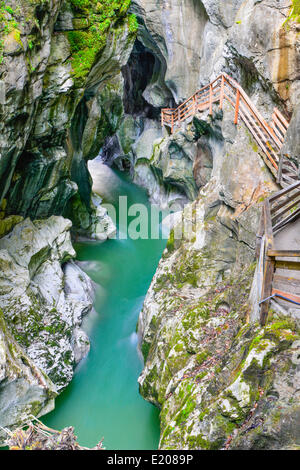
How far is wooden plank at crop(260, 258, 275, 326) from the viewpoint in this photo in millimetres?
4602

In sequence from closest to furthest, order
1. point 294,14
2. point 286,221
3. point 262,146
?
point 286,221 → point 262,146 → point 294,14

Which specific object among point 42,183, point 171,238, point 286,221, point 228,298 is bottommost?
point 228,298

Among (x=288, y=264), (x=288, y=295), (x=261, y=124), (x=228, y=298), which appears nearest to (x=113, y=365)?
(x=228, y=298)

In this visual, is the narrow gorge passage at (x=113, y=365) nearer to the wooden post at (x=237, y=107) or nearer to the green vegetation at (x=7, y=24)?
the wooden post at (x=237, y=107)

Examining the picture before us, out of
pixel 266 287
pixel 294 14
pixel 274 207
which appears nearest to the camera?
pixel 266 287

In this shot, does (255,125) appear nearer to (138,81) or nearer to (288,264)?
(288,264)

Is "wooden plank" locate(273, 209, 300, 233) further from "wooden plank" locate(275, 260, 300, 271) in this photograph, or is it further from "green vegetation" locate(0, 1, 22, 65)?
"green vegetation" locate(0, 1, 22, 65)

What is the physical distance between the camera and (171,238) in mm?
13242

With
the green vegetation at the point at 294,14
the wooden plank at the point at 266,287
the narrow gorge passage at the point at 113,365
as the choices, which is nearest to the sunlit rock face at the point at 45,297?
the narrow gorge passage at the point at 113,365

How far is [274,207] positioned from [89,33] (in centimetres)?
1050

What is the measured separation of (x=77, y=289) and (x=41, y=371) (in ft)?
16.1

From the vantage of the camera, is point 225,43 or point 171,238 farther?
point 171,238

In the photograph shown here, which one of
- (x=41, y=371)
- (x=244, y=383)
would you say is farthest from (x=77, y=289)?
(x=244, y=383)

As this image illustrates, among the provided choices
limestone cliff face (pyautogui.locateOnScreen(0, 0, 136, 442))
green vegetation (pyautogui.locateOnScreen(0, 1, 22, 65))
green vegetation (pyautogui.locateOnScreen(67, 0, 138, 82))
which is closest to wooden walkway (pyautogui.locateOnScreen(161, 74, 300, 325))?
green vegetation (pyautogui.locateOnScreen(67, 0, 138, 82))
